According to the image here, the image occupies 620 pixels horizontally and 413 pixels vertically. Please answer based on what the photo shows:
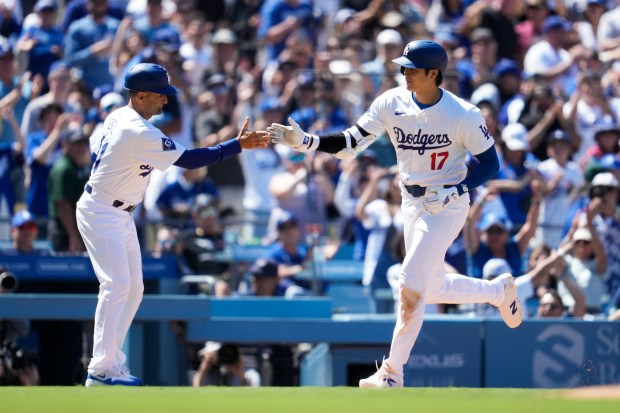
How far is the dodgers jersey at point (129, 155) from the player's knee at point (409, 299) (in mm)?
1698

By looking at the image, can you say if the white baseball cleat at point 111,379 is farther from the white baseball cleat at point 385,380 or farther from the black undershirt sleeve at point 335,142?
the black undershirt sleeve at point 335,142

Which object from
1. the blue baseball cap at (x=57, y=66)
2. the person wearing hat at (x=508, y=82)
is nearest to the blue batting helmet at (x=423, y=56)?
the blue baseball cap at (x=57, y=66)

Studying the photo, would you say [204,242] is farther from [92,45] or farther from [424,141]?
[424,141]

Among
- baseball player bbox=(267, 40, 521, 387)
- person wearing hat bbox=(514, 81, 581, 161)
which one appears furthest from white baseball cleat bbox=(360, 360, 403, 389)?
person wearing hat bbox=(514, 81, 581, 161)

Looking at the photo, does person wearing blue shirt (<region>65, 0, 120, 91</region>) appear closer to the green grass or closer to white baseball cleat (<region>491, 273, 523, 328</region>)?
white baseball cleat (<region>491, 273, 523, 328</region>)

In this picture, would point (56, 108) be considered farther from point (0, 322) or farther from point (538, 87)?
point (538, 87)

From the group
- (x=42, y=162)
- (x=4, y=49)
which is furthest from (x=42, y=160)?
(x=4, y=49)

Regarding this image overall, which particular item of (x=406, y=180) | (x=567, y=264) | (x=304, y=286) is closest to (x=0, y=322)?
(x=304, y=286)

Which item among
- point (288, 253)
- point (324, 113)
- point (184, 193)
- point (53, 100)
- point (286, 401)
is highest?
point (53, 100)

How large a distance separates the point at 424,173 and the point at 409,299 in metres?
0.83

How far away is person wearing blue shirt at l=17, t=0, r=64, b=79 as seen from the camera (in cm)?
1556

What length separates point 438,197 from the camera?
8.68 m

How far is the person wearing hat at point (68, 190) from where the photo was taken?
12648 mm

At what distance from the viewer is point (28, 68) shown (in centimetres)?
1555
